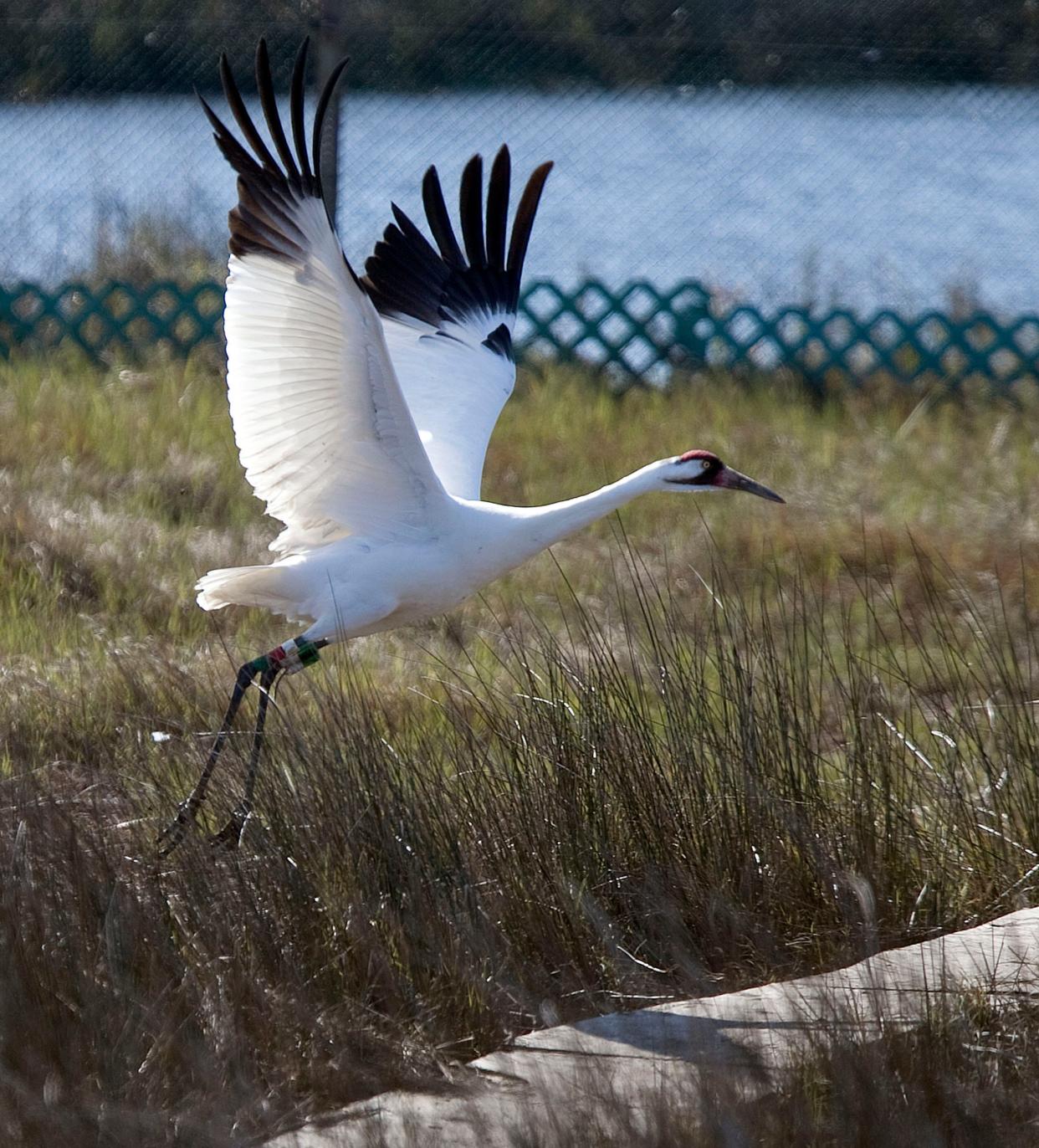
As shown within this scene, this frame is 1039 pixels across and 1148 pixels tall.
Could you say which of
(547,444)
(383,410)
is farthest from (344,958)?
(547,444)

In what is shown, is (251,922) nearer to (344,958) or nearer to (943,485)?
(344,958)

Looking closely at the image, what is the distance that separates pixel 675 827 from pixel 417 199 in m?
7.49

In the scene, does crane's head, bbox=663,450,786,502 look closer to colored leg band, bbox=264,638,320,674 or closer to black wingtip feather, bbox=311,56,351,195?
colored leg band, bbox=264,638,320,674

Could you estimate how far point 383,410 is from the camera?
14.8 feet

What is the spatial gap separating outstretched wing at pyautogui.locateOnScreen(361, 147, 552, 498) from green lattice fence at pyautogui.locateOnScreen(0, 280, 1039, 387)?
3865 mm

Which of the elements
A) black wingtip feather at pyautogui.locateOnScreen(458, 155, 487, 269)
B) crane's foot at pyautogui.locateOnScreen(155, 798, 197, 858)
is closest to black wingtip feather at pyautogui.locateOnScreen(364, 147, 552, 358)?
black wingtip feather at pyautogui.locateOnScreen(458, 155, 487, 269)

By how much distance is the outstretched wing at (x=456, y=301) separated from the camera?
220 inches

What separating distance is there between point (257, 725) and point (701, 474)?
1399 mm

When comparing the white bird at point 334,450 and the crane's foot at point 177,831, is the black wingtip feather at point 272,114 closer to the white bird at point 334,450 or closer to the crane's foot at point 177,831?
the white bird at point 334,450

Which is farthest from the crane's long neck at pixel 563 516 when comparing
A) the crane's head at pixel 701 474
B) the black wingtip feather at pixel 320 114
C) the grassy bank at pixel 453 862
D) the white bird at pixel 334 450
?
the black wingtip feather at pixel 320 114

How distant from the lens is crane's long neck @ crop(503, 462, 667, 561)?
4.69 metres

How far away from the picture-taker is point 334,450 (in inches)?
187

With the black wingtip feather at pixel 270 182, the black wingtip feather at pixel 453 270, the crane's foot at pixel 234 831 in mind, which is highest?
the black wingtip feather at pixel 270 182

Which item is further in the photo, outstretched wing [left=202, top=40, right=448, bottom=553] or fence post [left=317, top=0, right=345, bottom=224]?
fence post [left=317, top=0, right=345, bottom=224]
